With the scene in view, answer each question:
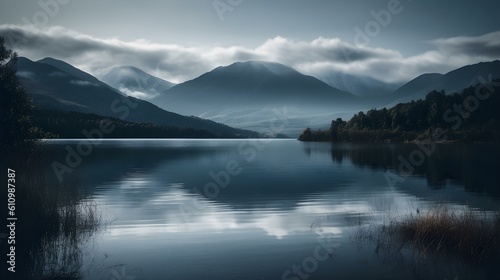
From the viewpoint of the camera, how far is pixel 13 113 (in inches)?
1355

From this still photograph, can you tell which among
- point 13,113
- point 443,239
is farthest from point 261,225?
point 13,113

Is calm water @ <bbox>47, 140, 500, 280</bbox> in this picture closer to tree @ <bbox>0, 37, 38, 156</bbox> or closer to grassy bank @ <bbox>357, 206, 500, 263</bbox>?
grassy bank @ <bbox>357, 206, 500, 263</bbox>

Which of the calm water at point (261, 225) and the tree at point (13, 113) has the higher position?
the tree at point (13, 113)

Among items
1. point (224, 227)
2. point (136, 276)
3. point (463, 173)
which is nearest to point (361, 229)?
point (224, 227)

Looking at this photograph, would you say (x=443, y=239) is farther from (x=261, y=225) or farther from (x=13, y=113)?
(x=13, y=113)

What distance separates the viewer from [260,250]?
22.0m

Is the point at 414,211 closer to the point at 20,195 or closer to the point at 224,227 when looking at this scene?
the point at 224,227

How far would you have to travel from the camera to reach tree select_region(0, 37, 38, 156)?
109 ft

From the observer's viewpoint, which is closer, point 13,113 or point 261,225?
point 261,225

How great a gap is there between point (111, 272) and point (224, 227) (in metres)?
10.4

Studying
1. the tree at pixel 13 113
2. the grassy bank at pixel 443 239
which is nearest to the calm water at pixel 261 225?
the grassy bank at pixel 443 239

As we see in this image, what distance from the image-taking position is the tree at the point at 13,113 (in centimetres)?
3309

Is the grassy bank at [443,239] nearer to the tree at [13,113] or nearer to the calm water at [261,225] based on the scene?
the calm water at [261,225]

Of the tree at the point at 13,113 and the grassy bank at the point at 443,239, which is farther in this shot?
the tree at the point at 13,113
